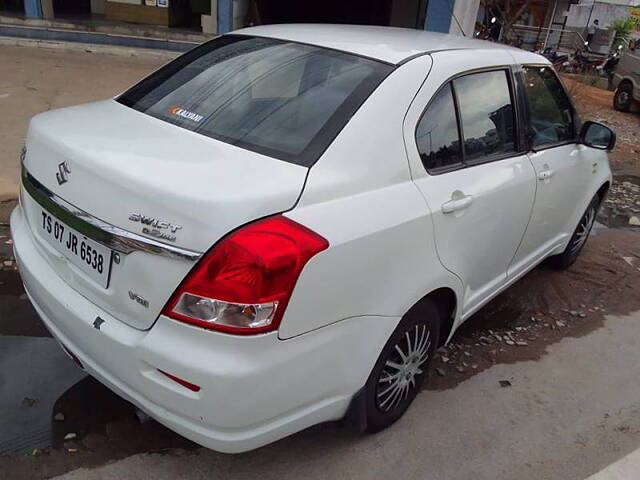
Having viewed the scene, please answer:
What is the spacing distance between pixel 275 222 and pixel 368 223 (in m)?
0.38

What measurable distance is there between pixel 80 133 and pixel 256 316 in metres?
1.08

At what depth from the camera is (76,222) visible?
2.01 m

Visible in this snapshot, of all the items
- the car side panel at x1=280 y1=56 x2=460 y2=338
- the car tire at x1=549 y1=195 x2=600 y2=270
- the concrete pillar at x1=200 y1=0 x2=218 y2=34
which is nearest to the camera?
the car side panel at x1=280 y1=56 x2=460 y2=338

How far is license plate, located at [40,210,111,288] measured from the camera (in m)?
1.96

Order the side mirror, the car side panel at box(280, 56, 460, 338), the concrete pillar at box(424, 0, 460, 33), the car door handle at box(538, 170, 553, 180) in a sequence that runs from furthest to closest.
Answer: the concrete pillar at box(424, 0, 460, 33)
the side mirror
the car door handle at box(538, 170, 553, 180)
the car side panel at box(280, 56, 460, 338)

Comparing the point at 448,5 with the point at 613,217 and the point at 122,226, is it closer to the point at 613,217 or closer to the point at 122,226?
the point at 613,217

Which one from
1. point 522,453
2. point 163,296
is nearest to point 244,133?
point 163,296

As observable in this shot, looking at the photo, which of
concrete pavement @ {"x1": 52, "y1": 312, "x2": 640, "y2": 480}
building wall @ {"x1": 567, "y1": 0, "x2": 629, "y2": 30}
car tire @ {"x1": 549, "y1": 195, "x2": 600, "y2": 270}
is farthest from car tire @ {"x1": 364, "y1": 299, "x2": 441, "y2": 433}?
building wall @ {"x1": 567, "y1": 0, "x2": 629, "y2": 30}

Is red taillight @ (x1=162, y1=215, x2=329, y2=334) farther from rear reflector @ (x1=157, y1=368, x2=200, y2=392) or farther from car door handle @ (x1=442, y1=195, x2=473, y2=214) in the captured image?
car door handle @ (x1=442, y1=195, x2=473, y2=214)

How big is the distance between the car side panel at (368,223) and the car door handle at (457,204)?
5.9 inches

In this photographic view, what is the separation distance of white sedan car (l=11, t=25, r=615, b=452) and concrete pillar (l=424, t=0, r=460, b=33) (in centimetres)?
834

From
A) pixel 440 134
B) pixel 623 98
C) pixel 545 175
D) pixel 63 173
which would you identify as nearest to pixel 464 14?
Result: pixel 623 98

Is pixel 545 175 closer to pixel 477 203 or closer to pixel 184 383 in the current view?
pixel 477 203

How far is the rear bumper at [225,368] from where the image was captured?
178cm
